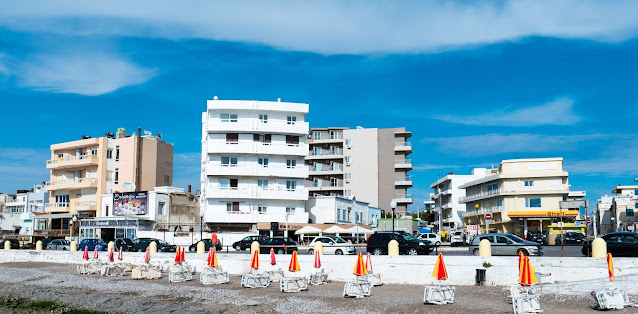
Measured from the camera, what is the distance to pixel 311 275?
2641 cm

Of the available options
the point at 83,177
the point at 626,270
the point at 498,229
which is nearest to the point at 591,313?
the point at 626,270

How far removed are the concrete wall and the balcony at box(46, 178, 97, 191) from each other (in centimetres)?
4213

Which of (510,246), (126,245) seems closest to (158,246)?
(126,245)

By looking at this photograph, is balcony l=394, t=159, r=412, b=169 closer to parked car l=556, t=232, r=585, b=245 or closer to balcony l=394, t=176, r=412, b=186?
balcony l=394, t=176, r=412, b=186

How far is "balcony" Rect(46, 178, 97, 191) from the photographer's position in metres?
70.4

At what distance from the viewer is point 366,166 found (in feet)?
298

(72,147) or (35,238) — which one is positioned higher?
(72,147)

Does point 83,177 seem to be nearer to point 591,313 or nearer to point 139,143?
point 139,143

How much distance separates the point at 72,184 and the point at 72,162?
2626 millimetres

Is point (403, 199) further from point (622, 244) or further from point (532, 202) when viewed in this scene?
point (622, 244)

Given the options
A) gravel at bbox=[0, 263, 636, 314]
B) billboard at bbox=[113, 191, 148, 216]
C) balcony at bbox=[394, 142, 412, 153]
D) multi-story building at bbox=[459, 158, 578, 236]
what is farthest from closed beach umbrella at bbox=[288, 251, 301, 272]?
balcony at bbox=[394, 142, 412, 153]

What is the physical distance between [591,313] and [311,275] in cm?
1248

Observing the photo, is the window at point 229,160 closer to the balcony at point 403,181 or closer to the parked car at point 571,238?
the balcony at point 403,181

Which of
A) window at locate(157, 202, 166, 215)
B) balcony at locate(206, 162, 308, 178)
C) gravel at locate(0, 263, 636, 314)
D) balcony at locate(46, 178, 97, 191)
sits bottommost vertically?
gravel at locate(0, 263, 636, 314)
